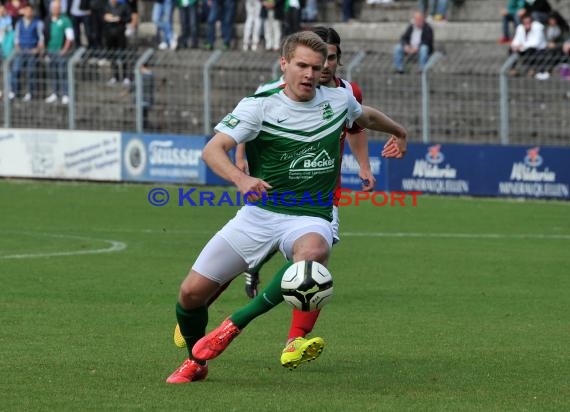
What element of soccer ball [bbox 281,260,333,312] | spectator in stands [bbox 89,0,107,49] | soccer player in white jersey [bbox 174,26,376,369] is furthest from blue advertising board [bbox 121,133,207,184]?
soccer ball [bbox 281,260,333,312]

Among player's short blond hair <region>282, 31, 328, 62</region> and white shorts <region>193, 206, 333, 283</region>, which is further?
white shorts <region>193, 206, 333, 283</region>

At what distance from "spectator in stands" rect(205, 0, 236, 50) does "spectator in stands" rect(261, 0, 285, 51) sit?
90 cm

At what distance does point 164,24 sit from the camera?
33.2 m

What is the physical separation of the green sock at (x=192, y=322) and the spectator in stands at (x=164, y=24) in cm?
2454

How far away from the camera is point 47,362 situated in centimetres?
914

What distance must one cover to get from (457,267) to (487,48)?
1473 centimetres

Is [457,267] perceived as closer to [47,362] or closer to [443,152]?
[47,362]

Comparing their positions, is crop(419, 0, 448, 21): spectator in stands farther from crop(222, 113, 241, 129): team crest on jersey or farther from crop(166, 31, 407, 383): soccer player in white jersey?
crop(222, 113, 241, 129): team crest on jersey

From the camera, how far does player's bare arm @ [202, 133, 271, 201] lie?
303 inches

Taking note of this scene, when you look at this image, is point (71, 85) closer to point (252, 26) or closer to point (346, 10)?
point (252, 26)

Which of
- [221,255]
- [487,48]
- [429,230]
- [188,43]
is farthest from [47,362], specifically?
[188,43]

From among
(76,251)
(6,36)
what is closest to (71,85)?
(6,36)

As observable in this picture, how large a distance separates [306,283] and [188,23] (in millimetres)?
25137

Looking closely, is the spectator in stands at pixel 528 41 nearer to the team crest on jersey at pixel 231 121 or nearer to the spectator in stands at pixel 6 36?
the spectator in stands at pixel 6 36
